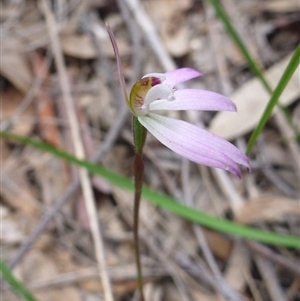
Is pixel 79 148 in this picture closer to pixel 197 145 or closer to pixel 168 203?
pixel 168 203

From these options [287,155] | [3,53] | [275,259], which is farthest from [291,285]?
[3,53]

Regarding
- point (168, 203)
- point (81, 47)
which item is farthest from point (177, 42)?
point (168, 203)

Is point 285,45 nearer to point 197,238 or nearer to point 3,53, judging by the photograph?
point 197,238

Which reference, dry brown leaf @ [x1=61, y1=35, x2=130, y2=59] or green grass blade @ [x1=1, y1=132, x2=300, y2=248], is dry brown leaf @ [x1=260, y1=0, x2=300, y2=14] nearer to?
dry brown leaf @ [x1=61, y1=35, x2=130, y2=59]

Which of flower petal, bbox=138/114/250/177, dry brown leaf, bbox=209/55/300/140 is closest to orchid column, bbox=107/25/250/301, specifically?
flower petal, bbox=138/114/250/177

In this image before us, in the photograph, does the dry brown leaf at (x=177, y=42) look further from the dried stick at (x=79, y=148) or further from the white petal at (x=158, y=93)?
the white petal at (x=158, y=93)

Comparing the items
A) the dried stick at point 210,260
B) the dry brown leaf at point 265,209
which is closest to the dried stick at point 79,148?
the dried stick at point 210,260
